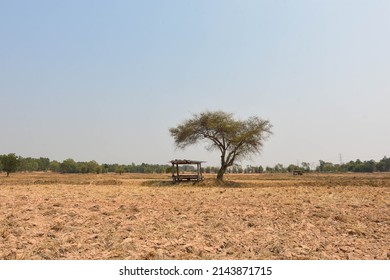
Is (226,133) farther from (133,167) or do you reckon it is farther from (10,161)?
(133,167)

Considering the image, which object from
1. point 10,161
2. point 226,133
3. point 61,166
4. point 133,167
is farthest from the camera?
point 133,167

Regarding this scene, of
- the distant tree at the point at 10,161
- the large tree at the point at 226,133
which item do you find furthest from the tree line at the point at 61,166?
the large tree at the point at 226,133

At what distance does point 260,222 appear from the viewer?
29.7 feet

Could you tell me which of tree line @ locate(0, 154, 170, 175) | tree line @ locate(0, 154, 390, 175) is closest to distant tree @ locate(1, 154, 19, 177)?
tree line @ locate(0, 154, 170, 175)

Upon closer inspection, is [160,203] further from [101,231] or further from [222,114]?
[222,114]

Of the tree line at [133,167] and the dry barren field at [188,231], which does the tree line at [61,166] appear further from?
the dry barren field at [188,231]

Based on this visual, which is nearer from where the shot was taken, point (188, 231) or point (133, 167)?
point (188, 231)

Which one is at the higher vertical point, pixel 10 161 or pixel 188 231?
pixel 10 161

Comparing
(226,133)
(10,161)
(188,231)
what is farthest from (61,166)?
(188,231)

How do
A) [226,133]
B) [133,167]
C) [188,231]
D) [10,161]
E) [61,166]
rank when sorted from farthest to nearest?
[133,167] → [61,166] → [10,161] → [226,133] → [188,231]

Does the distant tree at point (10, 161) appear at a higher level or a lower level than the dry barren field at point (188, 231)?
higher

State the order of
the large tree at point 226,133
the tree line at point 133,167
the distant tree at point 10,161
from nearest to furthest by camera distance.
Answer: the large tree at point 226,133 < the distant tree at point 10,161 < the tree line at point 133,167
